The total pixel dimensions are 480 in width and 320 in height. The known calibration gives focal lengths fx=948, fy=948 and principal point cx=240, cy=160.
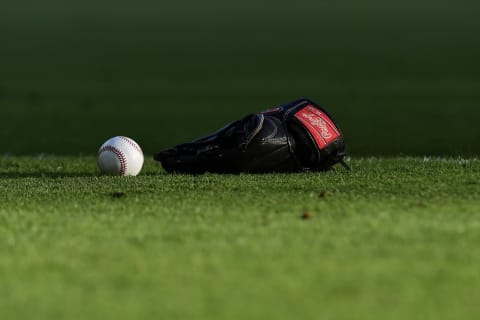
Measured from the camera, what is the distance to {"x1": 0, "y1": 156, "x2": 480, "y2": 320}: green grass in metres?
3.88

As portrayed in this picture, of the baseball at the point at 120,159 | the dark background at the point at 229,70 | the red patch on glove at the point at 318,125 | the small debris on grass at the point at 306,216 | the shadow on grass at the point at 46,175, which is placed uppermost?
the red patch on glove at the point at 318,125

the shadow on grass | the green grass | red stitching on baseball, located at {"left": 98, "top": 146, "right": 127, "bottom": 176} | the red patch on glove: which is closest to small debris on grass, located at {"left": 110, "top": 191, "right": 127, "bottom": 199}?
the green grass

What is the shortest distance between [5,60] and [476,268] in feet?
99.3

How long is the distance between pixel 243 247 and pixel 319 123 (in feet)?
10.4

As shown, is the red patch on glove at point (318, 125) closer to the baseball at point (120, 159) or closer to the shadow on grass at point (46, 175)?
the baseball at point (120, 159)

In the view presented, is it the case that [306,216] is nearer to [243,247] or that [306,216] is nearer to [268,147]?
[243,247]

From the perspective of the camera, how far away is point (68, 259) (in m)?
4.68

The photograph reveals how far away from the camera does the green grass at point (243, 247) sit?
388cm

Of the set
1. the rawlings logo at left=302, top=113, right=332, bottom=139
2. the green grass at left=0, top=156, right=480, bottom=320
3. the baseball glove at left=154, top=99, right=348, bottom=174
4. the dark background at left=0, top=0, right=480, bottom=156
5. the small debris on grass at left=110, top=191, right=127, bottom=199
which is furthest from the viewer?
the dark background at left=0, top=0, right=480, bottom=156

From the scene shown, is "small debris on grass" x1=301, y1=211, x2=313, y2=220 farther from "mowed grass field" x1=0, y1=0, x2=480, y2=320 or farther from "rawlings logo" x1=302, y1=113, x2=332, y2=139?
"rawlings logo" x1=302, y1=113, x2=332, y2=139

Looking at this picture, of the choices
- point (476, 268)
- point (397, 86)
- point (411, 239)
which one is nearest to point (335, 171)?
point (411, 239)

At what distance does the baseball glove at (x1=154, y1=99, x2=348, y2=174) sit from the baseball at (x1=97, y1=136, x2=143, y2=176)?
0.20m

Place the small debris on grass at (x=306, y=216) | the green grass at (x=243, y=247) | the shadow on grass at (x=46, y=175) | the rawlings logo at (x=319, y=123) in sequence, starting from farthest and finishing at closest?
1. the shadow on grass at (x=46, y=175)
2. the rawlings logo at (x=319, y=123)
3. the small debris on grass at (x=306, y=216)
4. the green grass at (x=243, y=247)

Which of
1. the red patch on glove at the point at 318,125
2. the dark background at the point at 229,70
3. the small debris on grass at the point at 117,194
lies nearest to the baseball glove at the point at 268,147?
the red patch on glove at the point at 318,125
